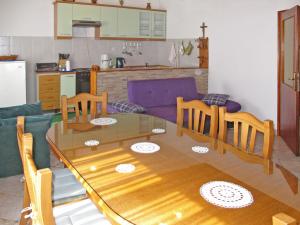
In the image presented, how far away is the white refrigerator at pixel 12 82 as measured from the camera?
631 centimetres

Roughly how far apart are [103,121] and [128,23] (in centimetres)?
539

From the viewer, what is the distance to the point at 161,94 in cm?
531

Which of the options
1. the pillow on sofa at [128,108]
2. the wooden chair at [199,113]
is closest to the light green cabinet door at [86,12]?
the pillow on sofa at [128,108]

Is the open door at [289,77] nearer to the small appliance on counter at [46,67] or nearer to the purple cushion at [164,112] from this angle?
the purple cushion at [164,112]

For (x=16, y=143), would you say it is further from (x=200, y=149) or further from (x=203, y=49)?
(x=203, y=49)

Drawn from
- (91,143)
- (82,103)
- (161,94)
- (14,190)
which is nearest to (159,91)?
(161,94)

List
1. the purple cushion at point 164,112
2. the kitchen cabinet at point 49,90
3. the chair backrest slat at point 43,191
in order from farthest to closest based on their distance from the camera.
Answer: the kitchen cabinet at point 49,90 < the purple cushion at point 164,112 < the chair backrest slat at point 43,191

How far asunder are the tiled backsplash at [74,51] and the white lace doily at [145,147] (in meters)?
5.18

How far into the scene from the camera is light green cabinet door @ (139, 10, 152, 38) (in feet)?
26.1

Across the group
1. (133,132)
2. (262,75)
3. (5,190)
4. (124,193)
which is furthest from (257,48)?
(124,193)

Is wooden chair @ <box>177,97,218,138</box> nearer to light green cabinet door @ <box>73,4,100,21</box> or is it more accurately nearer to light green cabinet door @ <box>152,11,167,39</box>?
light green cabinet door @ <box>73,4,100,21</box>

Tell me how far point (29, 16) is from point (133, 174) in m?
6.18

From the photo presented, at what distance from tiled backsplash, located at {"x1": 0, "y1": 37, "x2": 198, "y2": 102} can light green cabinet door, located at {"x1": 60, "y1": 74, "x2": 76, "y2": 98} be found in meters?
0.64

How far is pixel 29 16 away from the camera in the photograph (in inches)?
272
